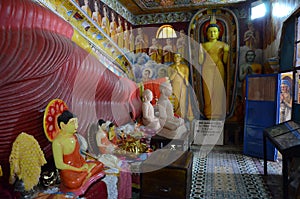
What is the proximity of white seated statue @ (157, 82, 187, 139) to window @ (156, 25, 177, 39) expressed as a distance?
2152 millimetres

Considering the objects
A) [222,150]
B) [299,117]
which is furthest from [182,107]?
[299,117]

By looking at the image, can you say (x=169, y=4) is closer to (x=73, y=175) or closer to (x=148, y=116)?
(x=148, y=116)

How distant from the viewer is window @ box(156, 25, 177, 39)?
18.2 feet

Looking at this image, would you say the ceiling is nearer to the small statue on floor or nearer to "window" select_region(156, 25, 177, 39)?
"window" select_region(156, 25, 177, 39)

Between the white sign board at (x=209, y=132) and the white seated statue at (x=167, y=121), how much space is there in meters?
1.55

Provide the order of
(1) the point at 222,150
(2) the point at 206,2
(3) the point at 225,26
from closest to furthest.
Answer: (1) the point at 222,150, (2) the point at 206,2, (3) the point at 225,26

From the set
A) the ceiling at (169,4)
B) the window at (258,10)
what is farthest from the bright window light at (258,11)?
the ceiling at (169,4)

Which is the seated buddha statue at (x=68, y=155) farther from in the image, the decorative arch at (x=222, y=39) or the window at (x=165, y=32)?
the window at (x=165, y=32)

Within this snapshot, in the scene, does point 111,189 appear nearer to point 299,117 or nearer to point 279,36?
point 299,117

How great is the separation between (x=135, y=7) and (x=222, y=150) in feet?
12.7

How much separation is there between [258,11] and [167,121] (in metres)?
3.43

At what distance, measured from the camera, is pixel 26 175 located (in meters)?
1.45

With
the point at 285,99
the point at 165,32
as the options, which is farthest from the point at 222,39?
the point at 285,99

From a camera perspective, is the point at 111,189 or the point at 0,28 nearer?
the point at 0,28
